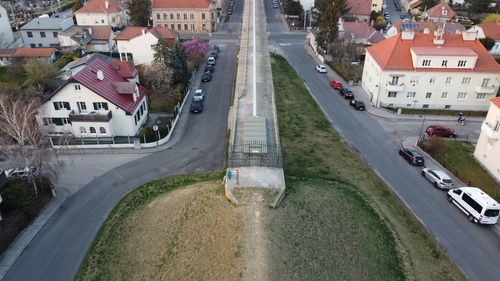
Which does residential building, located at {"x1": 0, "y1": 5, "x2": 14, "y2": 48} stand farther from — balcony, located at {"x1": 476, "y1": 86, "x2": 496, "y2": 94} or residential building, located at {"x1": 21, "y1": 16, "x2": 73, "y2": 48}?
balcony, located at {"x1": 476, "y1": 86, "x2": 496, "y2": 94}

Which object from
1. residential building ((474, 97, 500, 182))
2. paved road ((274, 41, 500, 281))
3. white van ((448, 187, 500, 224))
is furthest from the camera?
residential building ((474, 97, 500, 182))

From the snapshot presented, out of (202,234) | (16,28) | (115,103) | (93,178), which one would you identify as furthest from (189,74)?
(16,28)

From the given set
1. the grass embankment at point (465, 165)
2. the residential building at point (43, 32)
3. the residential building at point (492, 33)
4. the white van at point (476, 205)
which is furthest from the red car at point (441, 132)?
the residential building at point (43, 32)

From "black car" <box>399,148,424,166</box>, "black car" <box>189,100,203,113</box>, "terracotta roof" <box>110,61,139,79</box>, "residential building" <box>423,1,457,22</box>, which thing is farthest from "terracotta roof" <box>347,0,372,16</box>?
"terracotta roof" <box>110,61,139,79</box>

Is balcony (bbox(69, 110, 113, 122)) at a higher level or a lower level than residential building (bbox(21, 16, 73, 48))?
lower

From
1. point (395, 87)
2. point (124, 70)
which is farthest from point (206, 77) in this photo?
point (395, 87)

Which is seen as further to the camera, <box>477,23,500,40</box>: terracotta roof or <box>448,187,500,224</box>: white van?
<box>477,23,500,40</box>: terracotta roof

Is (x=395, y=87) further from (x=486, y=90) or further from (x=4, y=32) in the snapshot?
(x=4, y=32)
